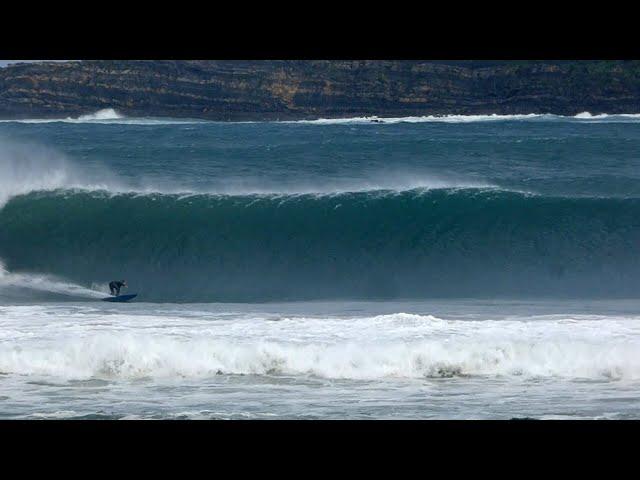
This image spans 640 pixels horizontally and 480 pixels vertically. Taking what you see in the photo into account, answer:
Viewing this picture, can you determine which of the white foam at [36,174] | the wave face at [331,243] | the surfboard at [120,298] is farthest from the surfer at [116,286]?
the white foam at [36,174]

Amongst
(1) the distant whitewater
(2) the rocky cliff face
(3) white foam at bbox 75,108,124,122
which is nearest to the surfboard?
(1) the distant whitewater

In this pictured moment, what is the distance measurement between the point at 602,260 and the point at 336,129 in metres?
14.6

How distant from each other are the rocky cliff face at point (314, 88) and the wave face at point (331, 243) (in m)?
20.7

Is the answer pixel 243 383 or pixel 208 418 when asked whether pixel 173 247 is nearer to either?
pixel 243 383

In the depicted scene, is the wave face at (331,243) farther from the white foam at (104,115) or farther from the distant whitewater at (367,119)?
the white foam at (104,115)

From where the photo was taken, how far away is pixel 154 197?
56.0 feet

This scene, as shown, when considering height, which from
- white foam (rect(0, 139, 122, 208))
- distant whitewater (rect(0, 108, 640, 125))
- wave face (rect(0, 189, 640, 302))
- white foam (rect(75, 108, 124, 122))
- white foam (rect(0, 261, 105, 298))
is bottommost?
white foam (rect(0, 261, 105, 298))

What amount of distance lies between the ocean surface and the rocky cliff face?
11916 mm

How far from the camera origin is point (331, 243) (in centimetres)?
1513

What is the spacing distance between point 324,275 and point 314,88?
996 inches

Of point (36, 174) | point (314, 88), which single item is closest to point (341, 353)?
point (36, 174)

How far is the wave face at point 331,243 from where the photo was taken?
13.7 meters

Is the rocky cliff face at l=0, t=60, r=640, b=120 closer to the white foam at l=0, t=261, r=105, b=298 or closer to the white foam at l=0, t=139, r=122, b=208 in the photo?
the white foam at l=0, t=139, r=122, b=208

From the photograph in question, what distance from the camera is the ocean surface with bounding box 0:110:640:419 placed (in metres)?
8.60
